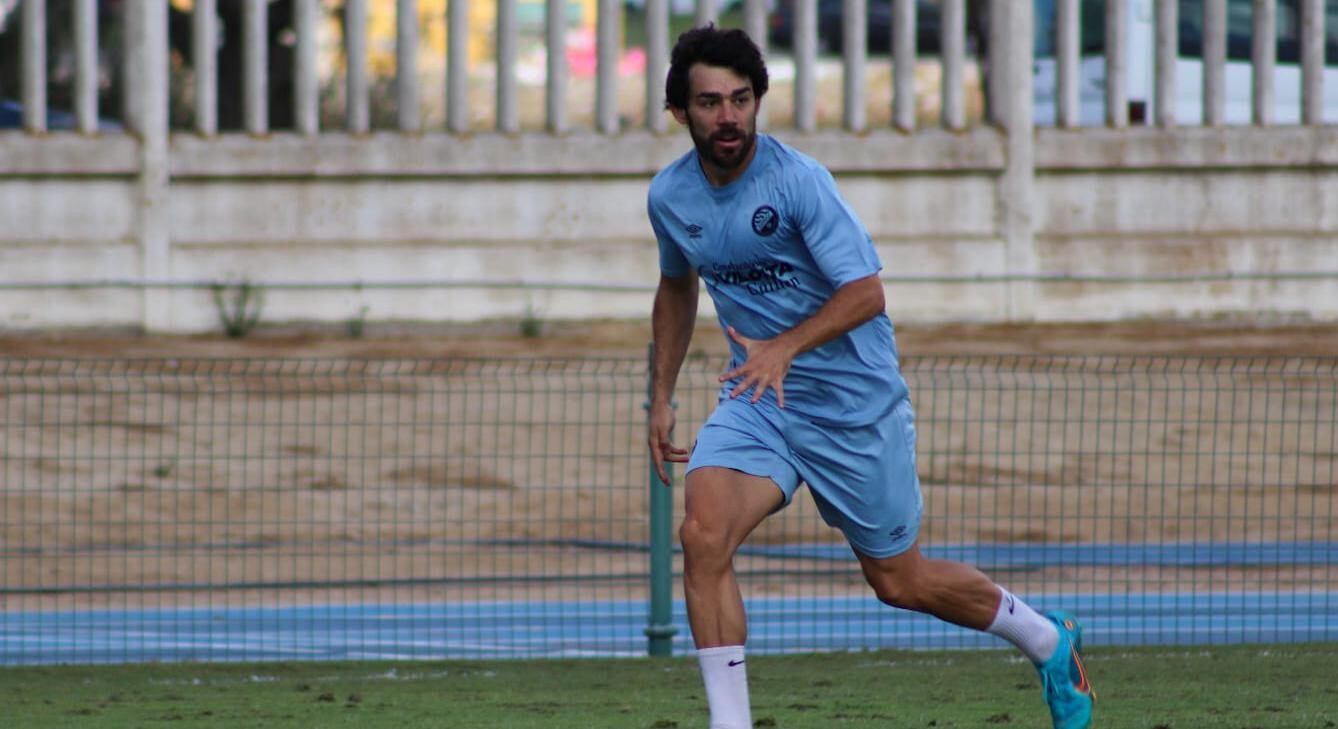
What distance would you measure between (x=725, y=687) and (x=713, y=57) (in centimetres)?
150

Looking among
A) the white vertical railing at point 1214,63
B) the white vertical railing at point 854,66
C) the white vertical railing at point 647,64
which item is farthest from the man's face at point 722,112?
the white vertical railing at point 1214,63

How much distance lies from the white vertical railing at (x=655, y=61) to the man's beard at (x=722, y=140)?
1619 cm

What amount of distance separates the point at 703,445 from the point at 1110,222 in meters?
17.1

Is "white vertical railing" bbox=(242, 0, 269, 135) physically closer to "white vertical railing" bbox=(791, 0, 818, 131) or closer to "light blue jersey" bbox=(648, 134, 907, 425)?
"white vertical railing" bbox=(791, 0, 818, 131)

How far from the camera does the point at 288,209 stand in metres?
20.9

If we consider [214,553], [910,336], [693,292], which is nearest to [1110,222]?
[910,336]

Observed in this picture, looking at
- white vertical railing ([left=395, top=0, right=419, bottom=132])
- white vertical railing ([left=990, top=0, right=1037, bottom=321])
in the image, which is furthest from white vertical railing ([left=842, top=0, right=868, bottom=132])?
white vertical railing ([left=395, top=0, right=419, bottom=132])

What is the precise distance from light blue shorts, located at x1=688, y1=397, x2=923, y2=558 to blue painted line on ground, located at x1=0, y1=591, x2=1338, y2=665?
4.08 meters

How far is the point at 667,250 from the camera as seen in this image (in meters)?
5.55

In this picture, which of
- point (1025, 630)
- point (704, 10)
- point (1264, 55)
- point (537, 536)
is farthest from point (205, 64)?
point (1025, 630)

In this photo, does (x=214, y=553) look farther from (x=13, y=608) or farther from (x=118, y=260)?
(x=118, y=260)

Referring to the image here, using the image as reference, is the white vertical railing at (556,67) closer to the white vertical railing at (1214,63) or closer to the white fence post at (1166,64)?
the white fence post at (1166,64)

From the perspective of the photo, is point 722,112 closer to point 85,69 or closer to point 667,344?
point 667,344

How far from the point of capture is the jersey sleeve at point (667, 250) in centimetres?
546
